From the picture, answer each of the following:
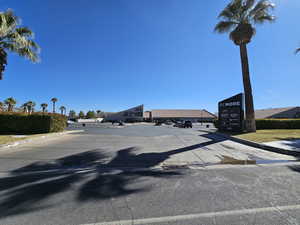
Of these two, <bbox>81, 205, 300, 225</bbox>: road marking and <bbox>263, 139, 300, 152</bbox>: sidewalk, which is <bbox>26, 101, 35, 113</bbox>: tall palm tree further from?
<bbox>263, 139, 300, 152</bbox>: sidewalk

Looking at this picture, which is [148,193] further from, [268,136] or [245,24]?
[245,24]

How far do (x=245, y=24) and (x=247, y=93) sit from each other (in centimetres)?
642

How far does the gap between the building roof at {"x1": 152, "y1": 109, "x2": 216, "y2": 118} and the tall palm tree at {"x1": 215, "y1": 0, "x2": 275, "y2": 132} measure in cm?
4627

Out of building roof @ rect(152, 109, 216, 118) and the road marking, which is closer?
the road marking

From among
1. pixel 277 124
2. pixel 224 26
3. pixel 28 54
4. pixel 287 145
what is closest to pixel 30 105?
pixel 28 54

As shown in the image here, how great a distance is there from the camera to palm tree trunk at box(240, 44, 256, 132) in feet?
44.0

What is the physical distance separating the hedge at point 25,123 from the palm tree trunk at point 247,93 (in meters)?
18.6

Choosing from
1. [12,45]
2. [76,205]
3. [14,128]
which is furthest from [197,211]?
[14,128]

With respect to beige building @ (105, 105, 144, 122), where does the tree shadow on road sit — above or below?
below

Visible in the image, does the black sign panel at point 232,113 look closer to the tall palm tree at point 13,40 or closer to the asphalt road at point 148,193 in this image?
the asphalt road at point 148,193

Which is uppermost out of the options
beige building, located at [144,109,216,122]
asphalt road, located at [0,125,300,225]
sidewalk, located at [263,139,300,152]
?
beige building, located at [144,109,216,122]

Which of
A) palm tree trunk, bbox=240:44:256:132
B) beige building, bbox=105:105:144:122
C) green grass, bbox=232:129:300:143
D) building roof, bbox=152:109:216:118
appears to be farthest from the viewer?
building roof, bbox=152:109:216:118

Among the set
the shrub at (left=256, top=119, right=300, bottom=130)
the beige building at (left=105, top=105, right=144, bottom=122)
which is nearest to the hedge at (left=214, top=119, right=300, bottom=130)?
the shrub at (left=256, top=119, right=300, bottom=130)

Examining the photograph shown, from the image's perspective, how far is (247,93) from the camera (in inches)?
534
